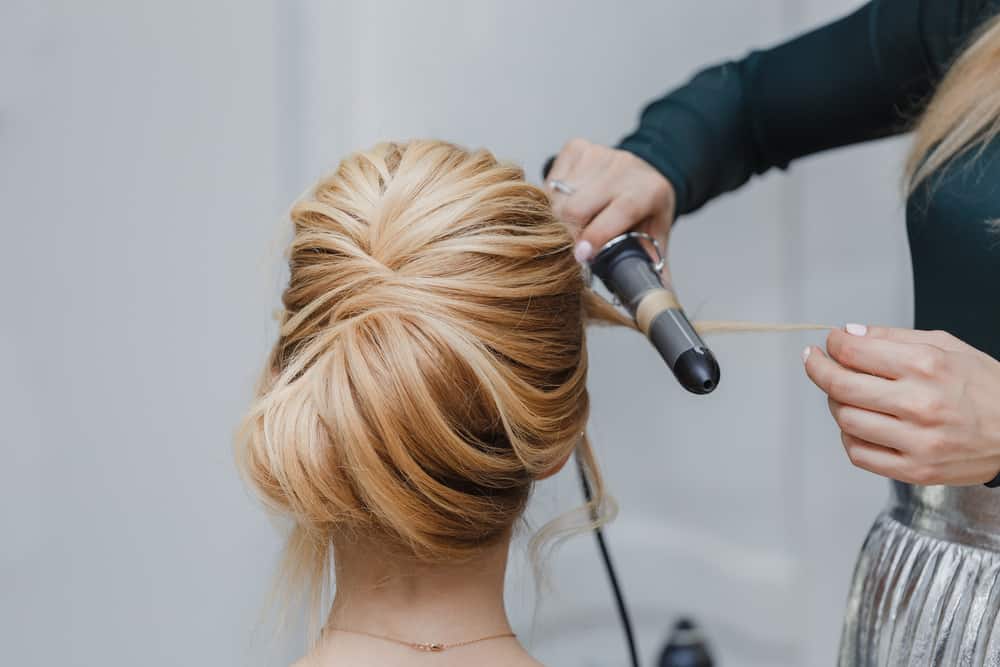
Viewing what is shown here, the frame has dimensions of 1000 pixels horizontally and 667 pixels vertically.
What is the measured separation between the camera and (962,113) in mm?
853

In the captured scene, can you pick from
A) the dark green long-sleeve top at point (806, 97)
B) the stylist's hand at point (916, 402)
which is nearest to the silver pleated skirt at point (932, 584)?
the stylist's hand at point (916, 402)

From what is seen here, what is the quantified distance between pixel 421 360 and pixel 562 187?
0.35m

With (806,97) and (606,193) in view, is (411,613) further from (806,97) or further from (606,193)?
(806,97)

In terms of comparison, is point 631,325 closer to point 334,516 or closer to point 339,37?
point 334,516

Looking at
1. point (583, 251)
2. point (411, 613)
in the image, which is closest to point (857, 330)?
point (583, 251)

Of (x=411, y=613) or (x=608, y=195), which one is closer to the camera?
(x=411, y=613)

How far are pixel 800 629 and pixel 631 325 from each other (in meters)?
1.02

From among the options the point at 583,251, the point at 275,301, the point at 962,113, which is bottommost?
the point at 275,301

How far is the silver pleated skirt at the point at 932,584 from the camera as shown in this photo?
2.61ft

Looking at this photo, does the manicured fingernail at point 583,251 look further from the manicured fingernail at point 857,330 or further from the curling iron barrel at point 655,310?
the manicured fingernail at point 857,330

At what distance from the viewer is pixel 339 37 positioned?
122cm

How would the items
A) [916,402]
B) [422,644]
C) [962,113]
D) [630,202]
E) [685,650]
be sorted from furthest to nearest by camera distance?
[685,650]
[630,202]
[962,113]
[422,644]
[916,402]

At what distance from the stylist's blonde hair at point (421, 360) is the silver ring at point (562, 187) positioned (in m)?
0.19

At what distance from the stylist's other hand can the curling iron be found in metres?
0.02
